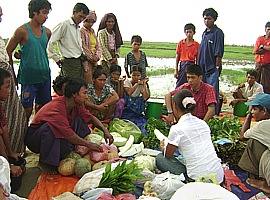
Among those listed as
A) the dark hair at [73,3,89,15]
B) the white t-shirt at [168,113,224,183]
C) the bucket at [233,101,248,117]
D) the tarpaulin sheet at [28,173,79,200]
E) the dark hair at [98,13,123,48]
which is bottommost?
the tarpaulin sheet at [28,173,79,200]

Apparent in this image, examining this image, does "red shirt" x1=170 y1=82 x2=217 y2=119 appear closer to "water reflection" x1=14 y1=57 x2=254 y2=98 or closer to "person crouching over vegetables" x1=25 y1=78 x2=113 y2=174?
"person crouching over vegetables" x1=25 y1=78 x2=113 y2=174

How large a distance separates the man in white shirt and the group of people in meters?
0.02

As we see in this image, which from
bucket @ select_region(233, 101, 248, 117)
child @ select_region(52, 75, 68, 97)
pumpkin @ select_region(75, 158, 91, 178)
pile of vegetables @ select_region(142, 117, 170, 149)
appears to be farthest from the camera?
bucket @ select_region(233, 101, 248, 117)

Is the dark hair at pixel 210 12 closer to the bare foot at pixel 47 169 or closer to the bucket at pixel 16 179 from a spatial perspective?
the bare foot at pixel 47 169

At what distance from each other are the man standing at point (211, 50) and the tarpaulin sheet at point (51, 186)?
300 centimetres

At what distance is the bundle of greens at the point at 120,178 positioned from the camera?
8.30 ft

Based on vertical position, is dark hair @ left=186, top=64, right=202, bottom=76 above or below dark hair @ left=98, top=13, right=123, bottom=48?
below

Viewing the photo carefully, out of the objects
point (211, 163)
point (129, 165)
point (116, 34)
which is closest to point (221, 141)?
point (211, 163)

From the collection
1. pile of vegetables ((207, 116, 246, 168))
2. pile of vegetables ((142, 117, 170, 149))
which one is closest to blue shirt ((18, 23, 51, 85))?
pile of vegetables ((142, 117, 170, 149))

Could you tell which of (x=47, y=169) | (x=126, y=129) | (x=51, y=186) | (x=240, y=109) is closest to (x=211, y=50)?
(x=240, y=109)

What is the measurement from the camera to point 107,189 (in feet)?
8.01

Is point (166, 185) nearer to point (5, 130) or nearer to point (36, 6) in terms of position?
point (5, 130)

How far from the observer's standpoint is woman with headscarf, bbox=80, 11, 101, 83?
4633 millimetres

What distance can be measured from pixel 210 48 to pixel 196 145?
3.04 m
